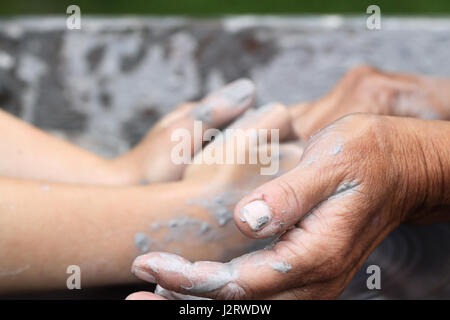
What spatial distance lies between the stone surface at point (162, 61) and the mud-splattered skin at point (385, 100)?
0.68 ft

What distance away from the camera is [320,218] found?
0.73 metres

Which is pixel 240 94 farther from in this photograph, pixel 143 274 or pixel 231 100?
pixel 143 274

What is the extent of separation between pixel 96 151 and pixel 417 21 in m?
0.91

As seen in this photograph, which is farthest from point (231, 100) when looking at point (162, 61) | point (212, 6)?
point (212, 6)

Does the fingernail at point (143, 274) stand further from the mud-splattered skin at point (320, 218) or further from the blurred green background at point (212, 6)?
the blurred green background at point (212, 6)

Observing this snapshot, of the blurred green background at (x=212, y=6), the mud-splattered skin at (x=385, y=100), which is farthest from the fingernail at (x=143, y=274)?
the blurred green background at (x=212, y=6)

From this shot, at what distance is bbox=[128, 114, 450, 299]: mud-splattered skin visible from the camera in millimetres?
704

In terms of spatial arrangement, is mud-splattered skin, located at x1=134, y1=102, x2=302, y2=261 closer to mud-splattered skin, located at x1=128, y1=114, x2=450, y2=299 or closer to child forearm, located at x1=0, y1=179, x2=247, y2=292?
child forearm, located at x1=0, y1=179, x2=247, y2=292

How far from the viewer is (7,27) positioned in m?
1.48

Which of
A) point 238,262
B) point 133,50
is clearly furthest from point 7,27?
point 238,262

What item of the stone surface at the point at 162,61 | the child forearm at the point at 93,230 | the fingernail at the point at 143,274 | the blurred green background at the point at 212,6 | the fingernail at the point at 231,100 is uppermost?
the blurred green background at the point at 212,6

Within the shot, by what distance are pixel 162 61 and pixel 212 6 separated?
824 mm

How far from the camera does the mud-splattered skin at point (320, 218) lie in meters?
0.70

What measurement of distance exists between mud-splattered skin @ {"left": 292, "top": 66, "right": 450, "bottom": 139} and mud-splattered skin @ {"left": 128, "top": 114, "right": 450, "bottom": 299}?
383mm
